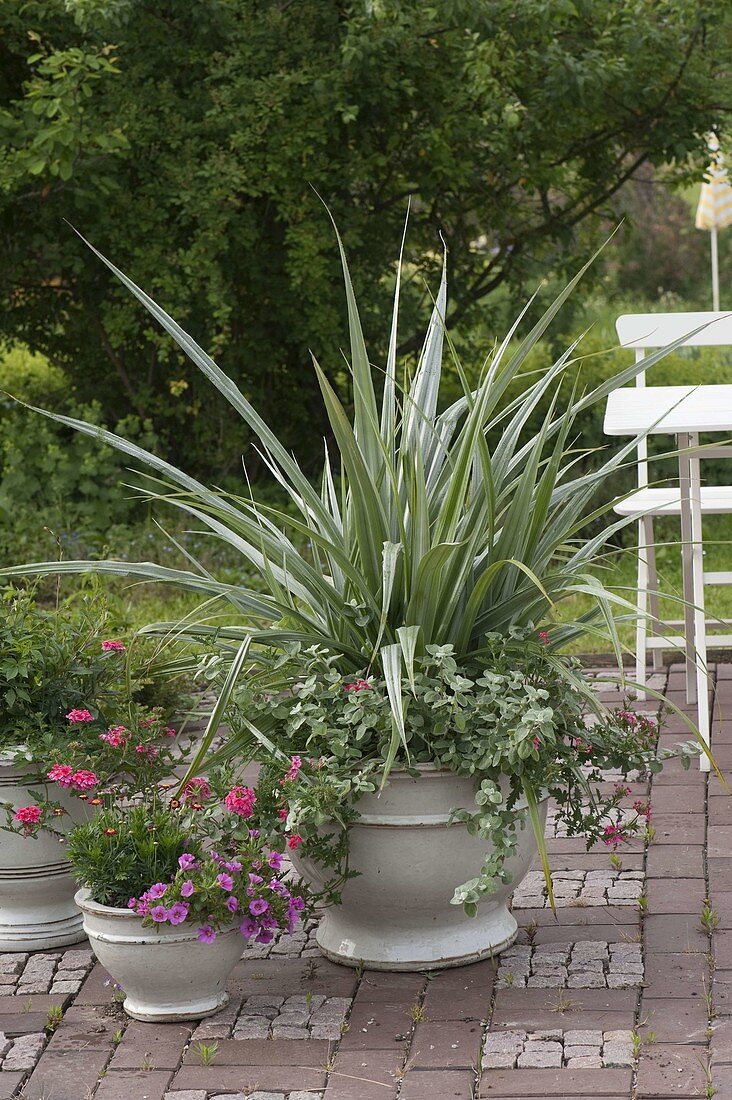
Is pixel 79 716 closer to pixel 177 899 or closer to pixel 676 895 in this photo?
pixel 177 899

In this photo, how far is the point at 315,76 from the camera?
22.5 feet

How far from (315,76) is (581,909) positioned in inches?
191

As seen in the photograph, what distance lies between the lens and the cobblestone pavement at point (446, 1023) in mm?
2490

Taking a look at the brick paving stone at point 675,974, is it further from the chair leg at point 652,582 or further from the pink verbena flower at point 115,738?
the chair leg at point 652,582

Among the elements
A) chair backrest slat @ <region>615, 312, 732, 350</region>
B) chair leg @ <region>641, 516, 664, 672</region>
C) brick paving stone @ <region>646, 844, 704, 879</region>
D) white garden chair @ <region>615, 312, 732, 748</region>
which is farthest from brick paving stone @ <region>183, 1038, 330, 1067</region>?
chair backrest slat @ <region>615, 312, 732, 350</region>

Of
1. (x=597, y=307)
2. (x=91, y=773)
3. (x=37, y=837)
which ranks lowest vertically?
(x=597, y=307)

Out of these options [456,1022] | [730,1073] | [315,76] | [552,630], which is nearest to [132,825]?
[456,1022]

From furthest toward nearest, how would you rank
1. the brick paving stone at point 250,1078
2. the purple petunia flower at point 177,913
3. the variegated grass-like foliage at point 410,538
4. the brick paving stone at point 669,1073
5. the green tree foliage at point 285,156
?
the green tree foliage at point 285,156
the variegated grass-like foliage at point 410,538
the purple petunia flower at point 177,913
the brick paving stone at point 250,1078
the brick paving stone at point 669,1073

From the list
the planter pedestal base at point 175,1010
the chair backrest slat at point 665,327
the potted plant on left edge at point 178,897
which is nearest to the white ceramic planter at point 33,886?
the potted plant on left edge at point 178,897

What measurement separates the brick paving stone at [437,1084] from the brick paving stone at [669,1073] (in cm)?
30

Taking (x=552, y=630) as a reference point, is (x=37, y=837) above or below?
below

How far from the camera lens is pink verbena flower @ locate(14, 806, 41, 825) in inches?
115

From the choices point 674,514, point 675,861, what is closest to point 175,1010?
point 675,861

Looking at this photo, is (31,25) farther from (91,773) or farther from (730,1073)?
(730,1073)
